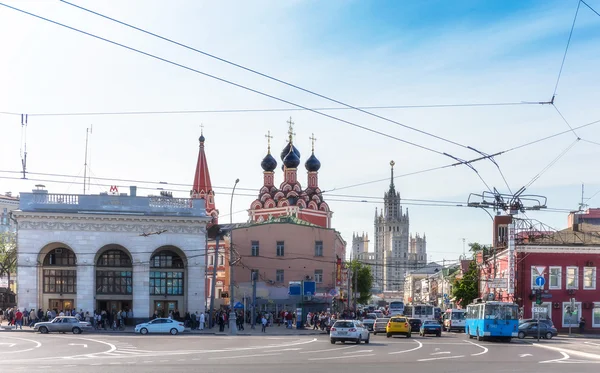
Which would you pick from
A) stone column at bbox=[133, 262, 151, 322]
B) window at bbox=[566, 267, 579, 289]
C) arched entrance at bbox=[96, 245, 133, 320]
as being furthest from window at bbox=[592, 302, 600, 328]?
arched entrance at bbox=[96, 245, 133, 320]

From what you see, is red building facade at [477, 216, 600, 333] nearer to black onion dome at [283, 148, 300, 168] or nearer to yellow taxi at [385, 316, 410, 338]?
yellow taxi at [385, 316, 410, 338]

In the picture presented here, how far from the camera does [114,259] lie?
62188 mm

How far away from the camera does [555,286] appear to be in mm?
64312

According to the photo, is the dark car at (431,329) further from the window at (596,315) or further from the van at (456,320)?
the window at (596,315)

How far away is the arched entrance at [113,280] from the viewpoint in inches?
2419

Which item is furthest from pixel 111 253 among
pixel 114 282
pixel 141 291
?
pixel 141 291

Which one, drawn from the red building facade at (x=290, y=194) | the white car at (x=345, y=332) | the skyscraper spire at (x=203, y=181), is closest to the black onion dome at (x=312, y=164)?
the red building facade at (x=290, y=194)

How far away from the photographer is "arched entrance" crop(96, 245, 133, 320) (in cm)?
6144

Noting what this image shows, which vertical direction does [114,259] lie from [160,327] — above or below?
above

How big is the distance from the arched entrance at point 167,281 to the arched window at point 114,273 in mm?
1825

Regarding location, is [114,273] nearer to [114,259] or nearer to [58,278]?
[114,259]

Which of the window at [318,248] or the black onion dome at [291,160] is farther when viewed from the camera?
the black onion dome at [291,160]

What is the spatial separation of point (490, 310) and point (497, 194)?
37.1 ft

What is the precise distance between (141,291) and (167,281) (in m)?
2.92
